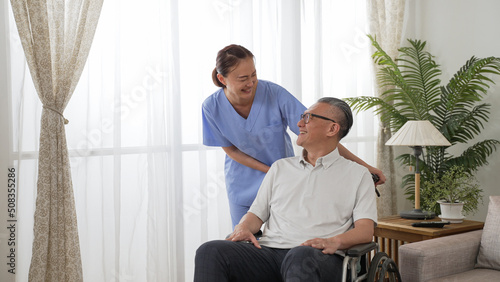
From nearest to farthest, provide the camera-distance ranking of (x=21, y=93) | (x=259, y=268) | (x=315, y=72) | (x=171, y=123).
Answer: (x=259, y=268)
(x=21, y=93)
(x=171, y=123)
(x=315, y=72)

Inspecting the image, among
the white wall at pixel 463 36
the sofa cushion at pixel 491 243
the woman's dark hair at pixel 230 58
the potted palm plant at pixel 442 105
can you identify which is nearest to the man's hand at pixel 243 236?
the woman's dark hair at pixel 230 58

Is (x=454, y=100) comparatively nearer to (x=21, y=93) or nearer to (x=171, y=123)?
(x=171, y=123)

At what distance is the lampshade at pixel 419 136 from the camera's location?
325 centimetres

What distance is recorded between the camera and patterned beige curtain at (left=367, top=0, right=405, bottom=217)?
413cm

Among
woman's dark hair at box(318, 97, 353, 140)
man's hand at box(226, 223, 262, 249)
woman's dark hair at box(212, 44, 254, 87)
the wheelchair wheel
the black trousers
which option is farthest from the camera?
woman's dark hair at box(212, 44, 254, 87)

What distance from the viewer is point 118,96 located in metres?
2.99

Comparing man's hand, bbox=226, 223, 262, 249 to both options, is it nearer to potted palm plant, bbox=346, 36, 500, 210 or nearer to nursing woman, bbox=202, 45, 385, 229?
nursing woman, bbox=202, 45, 385, 229

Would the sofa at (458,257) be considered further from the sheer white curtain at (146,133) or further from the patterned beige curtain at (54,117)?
the patterned beige curtain at (54,117)

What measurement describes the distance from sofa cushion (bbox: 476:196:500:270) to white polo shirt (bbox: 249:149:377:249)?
35.0 inches

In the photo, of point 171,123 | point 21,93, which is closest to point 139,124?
point 171,123

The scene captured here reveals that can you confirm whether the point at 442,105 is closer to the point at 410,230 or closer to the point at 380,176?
the point at 410,230

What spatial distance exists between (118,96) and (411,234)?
1842 millimetres

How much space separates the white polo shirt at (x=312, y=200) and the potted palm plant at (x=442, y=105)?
1701 mm
